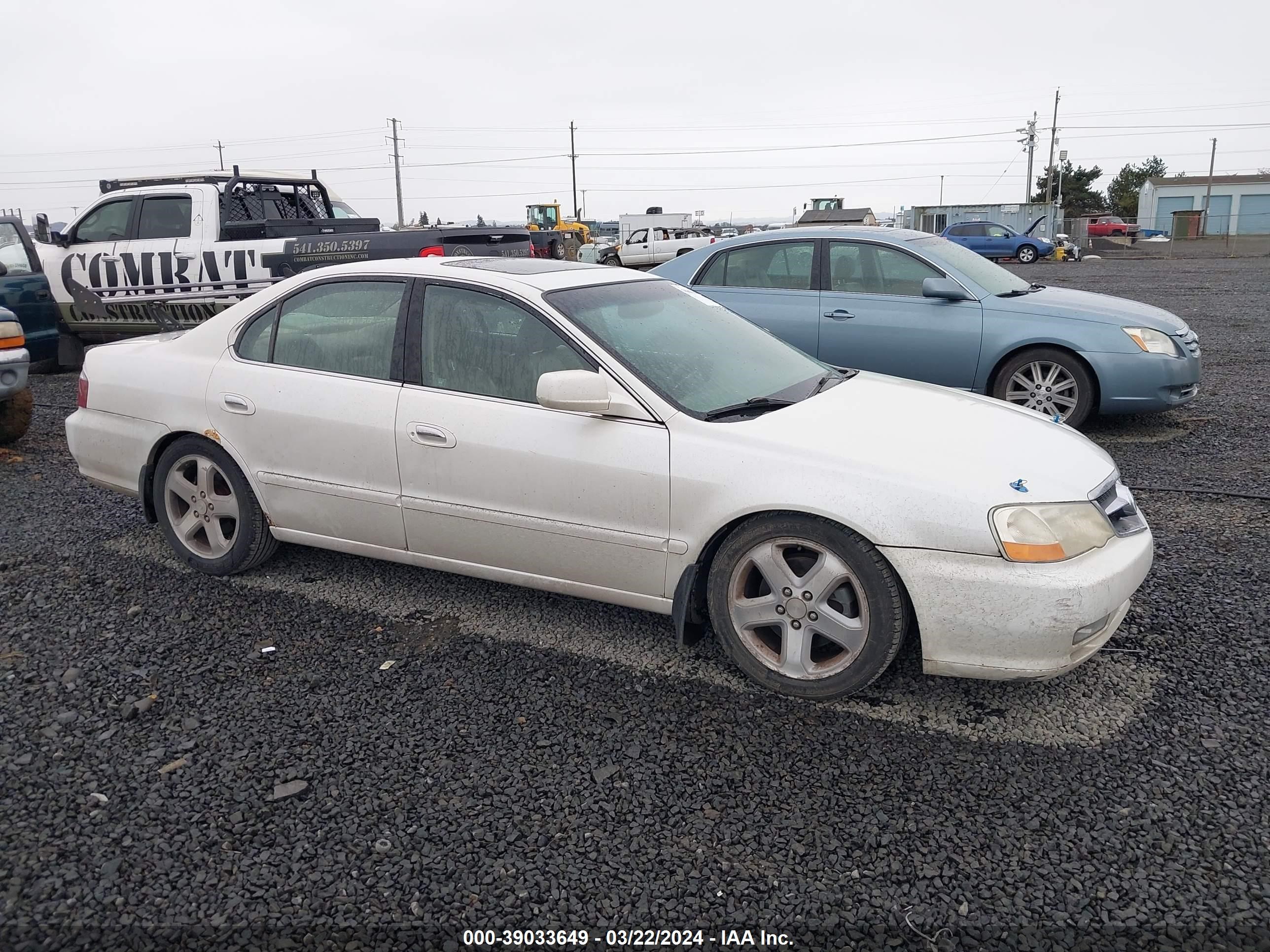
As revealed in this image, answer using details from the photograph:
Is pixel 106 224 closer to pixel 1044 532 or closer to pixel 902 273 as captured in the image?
pixel 902 273

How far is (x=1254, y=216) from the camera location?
53.7m

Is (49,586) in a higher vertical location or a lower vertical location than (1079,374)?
lower

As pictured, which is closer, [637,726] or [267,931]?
[267,931]

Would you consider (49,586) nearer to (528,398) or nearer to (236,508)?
(236,508)

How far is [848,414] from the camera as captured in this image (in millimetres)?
3604

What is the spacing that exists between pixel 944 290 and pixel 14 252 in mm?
8918

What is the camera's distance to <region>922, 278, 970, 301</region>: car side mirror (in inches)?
266

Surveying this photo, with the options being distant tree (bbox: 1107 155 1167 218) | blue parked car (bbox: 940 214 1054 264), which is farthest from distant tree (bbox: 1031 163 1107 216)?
blue parked car (bbox: 940 214 1054 264)

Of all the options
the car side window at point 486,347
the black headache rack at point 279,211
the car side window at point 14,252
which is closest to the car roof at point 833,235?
the car side window at point 486,347

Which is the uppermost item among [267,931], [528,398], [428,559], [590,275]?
[590,275]

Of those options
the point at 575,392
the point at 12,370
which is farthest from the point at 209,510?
the point at 12,370

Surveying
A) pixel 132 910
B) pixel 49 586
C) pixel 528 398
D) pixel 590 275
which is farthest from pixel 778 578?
pixel 49 586

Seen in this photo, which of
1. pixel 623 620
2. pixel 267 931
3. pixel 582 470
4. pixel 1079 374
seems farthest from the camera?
pixel 1079 374

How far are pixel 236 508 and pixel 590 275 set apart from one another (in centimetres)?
196
